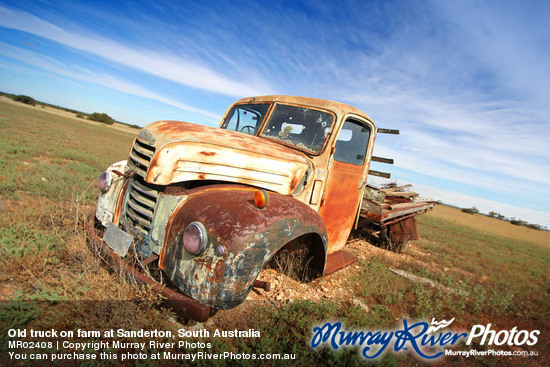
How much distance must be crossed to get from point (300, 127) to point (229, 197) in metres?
1.71

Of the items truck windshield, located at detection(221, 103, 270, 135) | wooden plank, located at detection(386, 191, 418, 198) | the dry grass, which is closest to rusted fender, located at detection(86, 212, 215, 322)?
truck windshield, located at detection(221, 103, 270, 135)

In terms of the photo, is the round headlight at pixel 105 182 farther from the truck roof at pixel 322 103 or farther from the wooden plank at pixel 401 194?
the wooden plank at pixel 401 194

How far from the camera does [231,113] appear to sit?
4.35 meters

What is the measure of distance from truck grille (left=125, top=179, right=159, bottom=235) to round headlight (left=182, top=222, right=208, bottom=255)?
610mm

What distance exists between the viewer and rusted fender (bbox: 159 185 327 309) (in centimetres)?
185

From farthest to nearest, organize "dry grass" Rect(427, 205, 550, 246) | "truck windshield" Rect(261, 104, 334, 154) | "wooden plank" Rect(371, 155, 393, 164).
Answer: "dry grass" Rect(427, 205, 550, 246) < "wooden plank" Rect(371, 155, 393, 164) < "truck windshield" Rect(261, 104, 334, 154)

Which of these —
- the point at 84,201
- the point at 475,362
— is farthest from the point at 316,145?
the point at 84,201

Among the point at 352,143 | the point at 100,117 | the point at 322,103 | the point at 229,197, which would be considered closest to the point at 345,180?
the point at 352,143

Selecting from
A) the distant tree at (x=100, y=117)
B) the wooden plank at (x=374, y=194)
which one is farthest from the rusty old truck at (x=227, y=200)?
the distant tree at (x=100, y=117)

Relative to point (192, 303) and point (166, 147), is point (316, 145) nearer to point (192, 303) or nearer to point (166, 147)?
point (166, 147)

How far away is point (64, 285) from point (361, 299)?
3425 mm

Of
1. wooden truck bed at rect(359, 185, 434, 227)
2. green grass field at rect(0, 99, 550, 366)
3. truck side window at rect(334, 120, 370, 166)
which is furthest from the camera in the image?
wooden truck bed at rect(359, 185, 434, 227)

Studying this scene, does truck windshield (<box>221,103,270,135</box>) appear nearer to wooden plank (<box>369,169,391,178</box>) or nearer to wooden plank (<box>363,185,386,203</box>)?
wooden plank (<box>363,185,386,203</box>)

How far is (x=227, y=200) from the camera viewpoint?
2.16 m
